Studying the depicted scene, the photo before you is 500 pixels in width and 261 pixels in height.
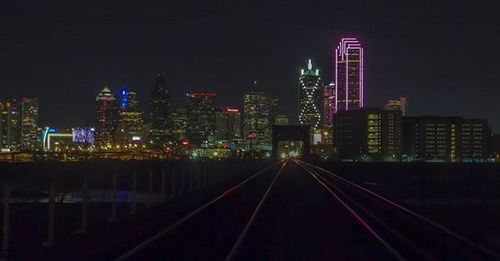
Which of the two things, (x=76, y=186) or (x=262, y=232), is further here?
(x=76, y=186)

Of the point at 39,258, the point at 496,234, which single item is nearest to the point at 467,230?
the point at 496,234

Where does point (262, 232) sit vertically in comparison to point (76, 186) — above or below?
below

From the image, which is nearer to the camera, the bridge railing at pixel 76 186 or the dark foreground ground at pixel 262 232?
the dark foreground ground at pixel 262 232

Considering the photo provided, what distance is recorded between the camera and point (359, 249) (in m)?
17.6

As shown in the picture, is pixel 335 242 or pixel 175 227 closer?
pixel 335 242

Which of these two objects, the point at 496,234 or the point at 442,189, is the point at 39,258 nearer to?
the point at 496,234

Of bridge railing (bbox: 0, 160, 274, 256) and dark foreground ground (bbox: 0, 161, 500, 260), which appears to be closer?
dark foreground ground (bbox: 0, 161, 500, 260)

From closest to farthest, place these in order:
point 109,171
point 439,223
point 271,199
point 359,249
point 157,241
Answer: point 359,249, point 157,241, point 439,223, point 271,199, point 109,171

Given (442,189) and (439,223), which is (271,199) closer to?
(439,223)

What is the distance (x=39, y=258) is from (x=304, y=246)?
19.8 ft

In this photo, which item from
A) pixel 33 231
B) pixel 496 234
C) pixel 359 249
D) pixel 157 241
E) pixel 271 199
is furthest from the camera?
pixel 271 199

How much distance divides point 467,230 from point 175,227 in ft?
28.7

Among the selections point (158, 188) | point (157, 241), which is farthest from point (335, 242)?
point (158, 188)

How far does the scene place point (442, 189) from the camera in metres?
55.1
